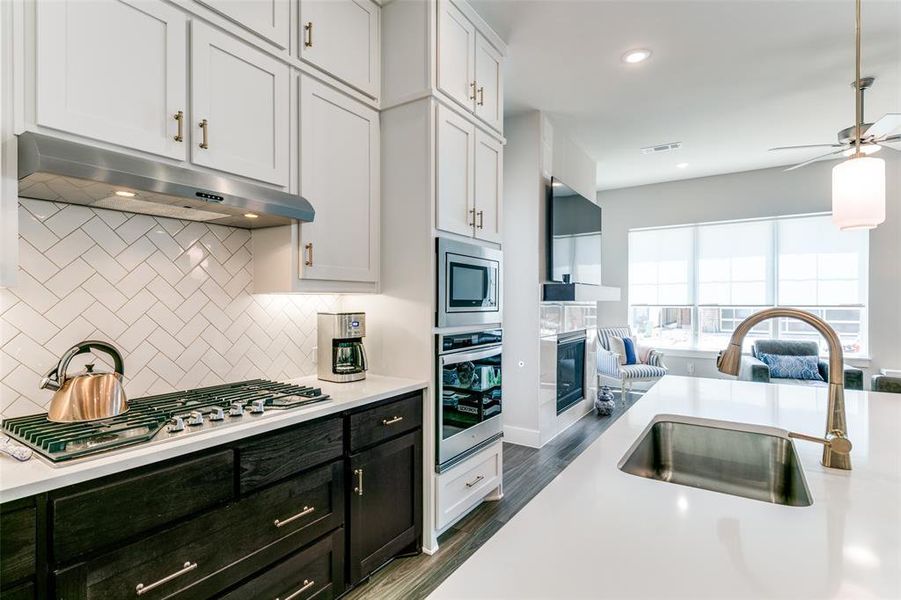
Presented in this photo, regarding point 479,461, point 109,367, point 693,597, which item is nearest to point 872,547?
point 693,597

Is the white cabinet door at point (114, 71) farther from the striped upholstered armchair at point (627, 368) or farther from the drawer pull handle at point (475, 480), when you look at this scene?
the striped upholstered armchair at point (627, 368)

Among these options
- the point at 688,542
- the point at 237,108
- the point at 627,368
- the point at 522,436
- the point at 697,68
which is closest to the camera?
the point at 688,542

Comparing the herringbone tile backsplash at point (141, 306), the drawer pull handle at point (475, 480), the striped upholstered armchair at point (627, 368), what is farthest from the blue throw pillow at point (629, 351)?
the herringbone tile backsplash at point (141, 306)

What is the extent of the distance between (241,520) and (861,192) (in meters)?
2.29

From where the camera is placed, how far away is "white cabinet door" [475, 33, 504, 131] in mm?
2613

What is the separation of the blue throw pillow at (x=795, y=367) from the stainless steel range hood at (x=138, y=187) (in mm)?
5212

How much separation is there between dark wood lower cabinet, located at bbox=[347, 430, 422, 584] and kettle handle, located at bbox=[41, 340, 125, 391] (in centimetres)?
94

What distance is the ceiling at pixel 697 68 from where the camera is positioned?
254cm

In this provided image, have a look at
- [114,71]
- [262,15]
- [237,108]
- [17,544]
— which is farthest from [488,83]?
[17,544]

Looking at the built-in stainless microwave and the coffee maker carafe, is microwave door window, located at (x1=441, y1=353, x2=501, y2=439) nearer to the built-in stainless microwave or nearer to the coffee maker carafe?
the built-in stainless microwave

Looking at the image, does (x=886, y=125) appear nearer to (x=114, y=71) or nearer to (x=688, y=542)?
(x=688, y=542)

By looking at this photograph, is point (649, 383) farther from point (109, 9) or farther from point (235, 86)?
point (109, 9)

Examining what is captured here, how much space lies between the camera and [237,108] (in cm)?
173

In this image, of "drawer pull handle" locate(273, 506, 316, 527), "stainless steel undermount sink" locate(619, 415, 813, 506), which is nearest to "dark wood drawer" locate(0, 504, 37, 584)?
"drawer pull handle" locate(273, 506, 316, 527)
